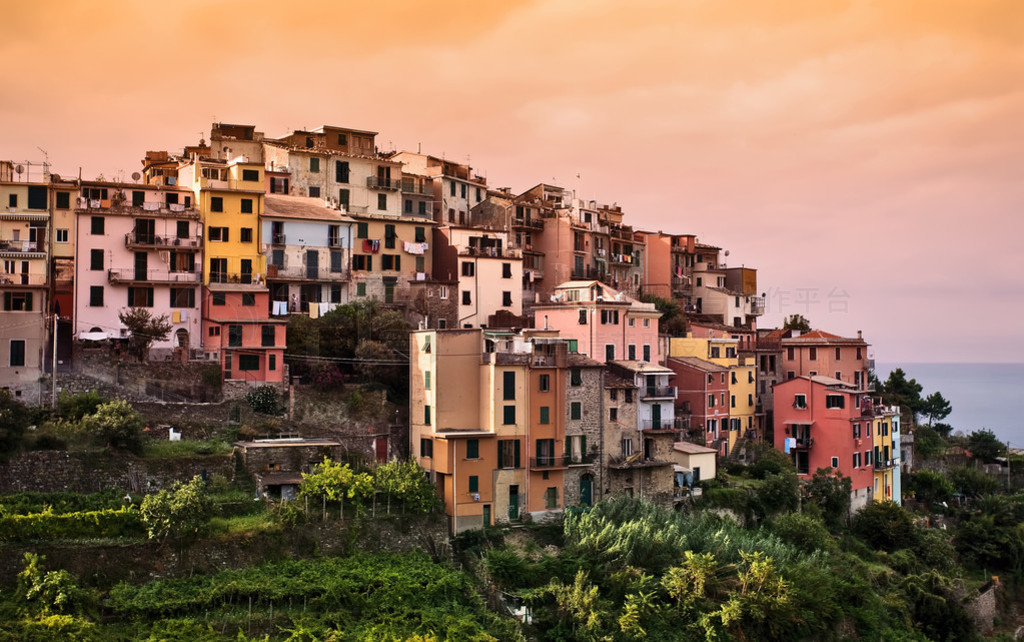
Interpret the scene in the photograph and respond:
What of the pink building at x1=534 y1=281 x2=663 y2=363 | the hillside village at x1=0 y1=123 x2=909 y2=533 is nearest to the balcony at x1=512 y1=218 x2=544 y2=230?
the hillside village at x1=0 y1=123 x2=909 y2=533

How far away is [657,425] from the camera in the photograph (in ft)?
169

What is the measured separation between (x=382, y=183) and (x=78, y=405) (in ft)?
86.0

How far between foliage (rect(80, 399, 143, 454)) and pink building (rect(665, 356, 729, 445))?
27440 mm

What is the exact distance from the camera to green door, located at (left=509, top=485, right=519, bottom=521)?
44.5 meters

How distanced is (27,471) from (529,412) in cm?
1924

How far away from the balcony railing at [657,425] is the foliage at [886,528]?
40.8ft

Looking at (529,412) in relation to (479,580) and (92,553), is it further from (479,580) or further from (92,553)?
(92,553)

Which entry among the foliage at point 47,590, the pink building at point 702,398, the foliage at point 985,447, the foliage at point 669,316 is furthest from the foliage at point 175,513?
the foliage at point 985,447

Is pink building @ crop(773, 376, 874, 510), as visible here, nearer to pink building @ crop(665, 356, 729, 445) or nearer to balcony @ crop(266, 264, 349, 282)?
pink building @ crop(665, 356, 729, 445)

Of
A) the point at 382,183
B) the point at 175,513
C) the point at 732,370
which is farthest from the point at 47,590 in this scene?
the point at 732,370

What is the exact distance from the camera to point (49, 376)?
44406mm

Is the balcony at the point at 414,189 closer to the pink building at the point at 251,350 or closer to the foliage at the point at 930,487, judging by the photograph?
the pink building at the point at 251,350

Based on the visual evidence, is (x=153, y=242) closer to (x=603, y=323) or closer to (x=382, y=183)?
(x=382, y=183)

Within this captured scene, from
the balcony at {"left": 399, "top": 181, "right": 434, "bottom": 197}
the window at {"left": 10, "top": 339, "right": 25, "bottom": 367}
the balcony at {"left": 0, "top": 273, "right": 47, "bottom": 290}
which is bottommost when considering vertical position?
the window at {"left": 10, "top": 339, "right": 25, "bottom": 367}
